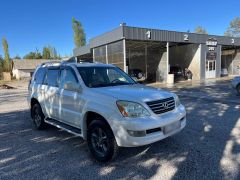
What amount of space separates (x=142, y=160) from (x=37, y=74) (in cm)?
430

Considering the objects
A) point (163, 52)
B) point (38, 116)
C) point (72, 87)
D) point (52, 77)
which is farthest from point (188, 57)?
point (72, 87)

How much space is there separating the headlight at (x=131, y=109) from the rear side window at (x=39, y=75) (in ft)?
11.2

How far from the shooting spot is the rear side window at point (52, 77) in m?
5.40

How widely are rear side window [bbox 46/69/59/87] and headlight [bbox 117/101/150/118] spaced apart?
2378mm

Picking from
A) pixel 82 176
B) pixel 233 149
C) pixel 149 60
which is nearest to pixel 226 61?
pixel 149 60

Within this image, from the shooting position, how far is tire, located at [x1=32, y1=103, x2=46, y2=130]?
6.11m

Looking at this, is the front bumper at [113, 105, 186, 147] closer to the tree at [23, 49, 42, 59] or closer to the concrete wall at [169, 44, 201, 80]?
the concrete wall at [169, 44, 201, 80]

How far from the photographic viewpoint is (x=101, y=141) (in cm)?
403

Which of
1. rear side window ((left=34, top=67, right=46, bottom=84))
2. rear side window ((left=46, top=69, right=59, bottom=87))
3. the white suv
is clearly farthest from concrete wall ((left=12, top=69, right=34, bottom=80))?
the white suv

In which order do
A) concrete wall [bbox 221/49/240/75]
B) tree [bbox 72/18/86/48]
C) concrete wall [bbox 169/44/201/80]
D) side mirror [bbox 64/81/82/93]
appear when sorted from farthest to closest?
Result: tree [bbox 72/18/86/48] → concrete wall [bbox 221/49/240/75] → concrete wall [bbox 169/44/201/80] → side mirror [bbox 64/81/82/93]

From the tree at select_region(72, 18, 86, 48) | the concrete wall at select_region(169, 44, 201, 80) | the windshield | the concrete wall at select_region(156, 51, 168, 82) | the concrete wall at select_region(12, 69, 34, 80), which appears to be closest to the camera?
the windshield

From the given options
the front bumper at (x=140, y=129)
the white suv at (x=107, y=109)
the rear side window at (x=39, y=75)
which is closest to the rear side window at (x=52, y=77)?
the white suv at (x=107, y=109)

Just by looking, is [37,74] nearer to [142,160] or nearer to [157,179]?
[142,160]

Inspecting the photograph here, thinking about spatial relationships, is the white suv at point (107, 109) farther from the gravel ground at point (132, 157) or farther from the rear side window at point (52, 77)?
the gravel ground at point (132, 157)
